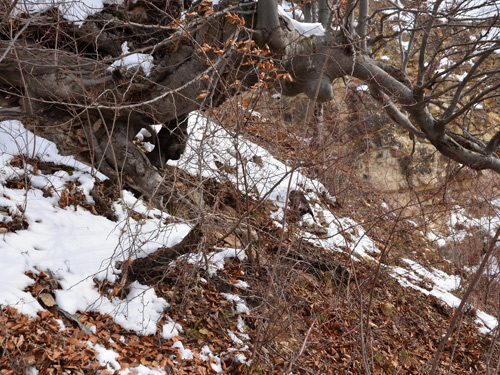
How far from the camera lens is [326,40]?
181 inches

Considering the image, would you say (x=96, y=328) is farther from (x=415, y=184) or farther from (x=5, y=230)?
(x=415, y=184)

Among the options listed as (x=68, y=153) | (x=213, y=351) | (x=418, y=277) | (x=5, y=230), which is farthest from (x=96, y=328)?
(x=418, y=277)

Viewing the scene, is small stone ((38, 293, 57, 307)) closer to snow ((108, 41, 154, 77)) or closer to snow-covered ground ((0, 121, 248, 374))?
snow-covered ground ((0, 121, 248, 374))

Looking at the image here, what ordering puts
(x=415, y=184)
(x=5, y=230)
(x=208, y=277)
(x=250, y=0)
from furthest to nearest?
(x=415, y=184) < (x=250, y=0) < (x=208, y=277) < (x=5, y=230)

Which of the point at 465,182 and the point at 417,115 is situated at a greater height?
the point at 465,182

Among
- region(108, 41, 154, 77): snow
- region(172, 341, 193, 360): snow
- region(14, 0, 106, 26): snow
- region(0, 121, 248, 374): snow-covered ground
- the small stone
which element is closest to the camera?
the small stone

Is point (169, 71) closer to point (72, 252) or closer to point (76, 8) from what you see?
point (76, 8)

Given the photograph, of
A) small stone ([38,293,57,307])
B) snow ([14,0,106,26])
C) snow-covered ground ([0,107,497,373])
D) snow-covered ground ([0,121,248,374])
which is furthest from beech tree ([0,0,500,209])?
small stone ([38,293,57,307])

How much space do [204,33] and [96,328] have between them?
3.37 metres

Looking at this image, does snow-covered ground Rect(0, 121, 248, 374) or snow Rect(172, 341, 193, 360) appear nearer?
snow-covered ground Rect(0, 121, 248, 374)

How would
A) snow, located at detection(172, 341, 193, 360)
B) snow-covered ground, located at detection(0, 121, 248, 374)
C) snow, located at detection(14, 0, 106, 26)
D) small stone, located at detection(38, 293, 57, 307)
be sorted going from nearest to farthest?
small stone, located at detection(38, 293, 57, 307) < snow-covered ground, located at detection(0, 121, 248, 374) < snow, located at detection(172, 341, 193, 360) < snow, located at detection(14, 0, 106, 26)

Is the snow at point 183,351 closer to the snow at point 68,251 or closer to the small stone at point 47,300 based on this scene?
the snow at point 68,251

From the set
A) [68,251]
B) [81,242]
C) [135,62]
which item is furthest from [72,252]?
[135,62]

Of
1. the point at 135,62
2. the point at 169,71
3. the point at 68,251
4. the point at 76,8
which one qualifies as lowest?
the point at 68,251
